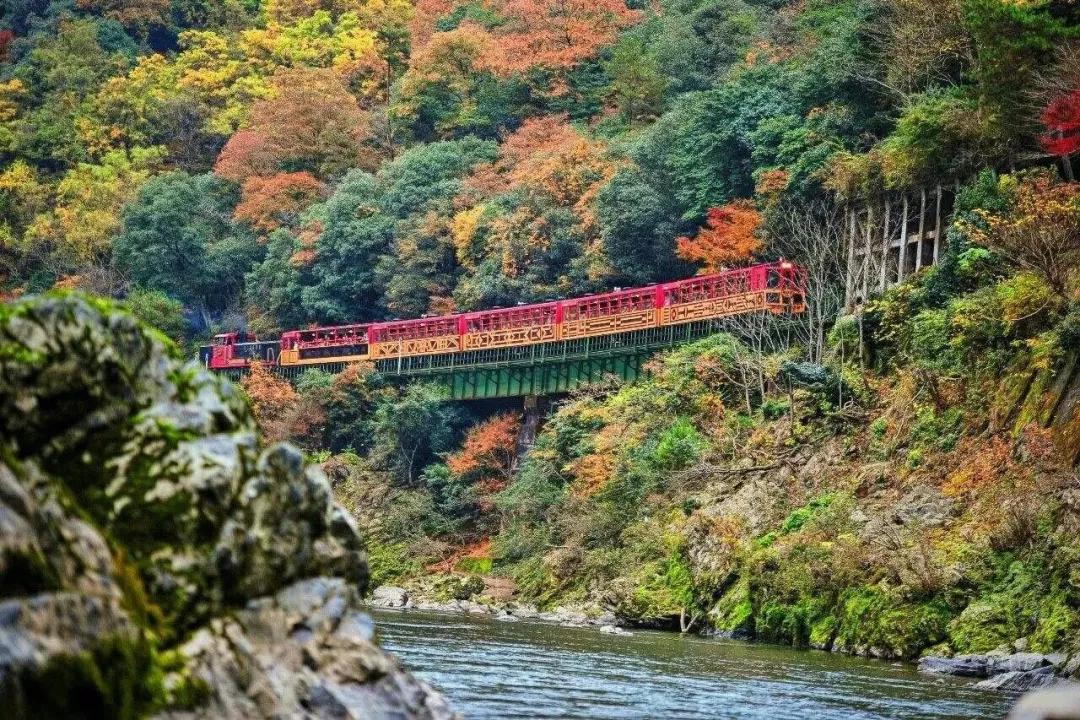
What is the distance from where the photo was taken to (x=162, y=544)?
13305mm

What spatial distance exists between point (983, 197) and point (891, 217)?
20.7 feet

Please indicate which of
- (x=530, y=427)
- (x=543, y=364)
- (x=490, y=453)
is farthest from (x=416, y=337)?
(x=543, y=364)

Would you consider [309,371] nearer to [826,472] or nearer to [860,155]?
[860,155]

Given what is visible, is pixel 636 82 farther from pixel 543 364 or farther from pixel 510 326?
pixel 543 364

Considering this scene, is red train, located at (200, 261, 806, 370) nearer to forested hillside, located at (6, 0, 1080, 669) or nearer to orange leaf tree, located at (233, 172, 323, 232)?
forested hillside, located at (6, 0, 1080, 669)

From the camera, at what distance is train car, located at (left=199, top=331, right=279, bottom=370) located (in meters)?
65.6

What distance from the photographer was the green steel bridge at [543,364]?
1977 inches

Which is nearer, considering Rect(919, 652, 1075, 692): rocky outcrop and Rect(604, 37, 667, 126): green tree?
Rect(919, 652, 1075, 692): rocky outcrop

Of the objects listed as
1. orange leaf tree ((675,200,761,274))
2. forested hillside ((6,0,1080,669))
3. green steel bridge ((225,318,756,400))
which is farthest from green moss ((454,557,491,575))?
orange leaf tree ((675,200,761,274))

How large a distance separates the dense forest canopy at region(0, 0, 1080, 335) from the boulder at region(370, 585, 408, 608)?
13242 mm

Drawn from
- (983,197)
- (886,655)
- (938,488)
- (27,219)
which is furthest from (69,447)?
(27,219)

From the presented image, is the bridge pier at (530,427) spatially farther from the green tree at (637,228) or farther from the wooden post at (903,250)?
the wooden post at (903,250)

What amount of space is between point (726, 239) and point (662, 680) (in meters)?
27.1

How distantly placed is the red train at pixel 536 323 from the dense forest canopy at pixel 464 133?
1907mm
